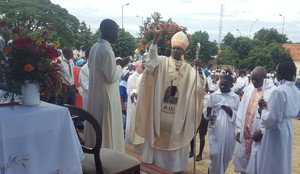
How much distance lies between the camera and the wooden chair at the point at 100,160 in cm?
287

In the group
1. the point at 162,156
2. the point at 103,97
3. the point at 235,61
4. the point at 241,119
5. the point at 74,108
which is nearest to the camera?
the point at 74,108

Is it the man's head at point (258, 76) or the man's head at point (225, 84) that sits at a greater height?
the man's head at point (258, 76)

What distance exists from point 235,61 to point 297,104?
123 ft

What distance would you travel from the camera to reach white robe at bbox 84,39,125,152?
415 cm

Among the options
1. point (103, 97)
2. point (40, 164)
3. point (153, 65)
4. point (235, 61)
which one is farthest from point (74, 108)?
point (235, 61)

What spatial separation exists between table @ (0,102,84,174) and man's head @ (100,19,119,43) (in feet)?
6.08

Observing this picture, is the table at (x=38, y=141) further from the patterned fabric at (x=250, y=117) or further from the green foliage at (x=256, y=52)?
the green foliage at (x=256, y=52)

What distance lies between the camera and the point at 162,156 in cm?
498

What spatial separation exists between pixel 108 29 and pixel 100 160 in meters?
2.03

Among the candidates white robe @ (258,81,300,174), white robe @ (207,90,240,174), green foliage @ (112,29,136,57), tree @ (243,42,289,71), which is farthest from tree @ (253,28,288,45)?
white robe @ (258,81,300,174)

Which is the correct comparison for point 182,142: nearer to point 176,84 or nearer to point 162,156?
point 162,156

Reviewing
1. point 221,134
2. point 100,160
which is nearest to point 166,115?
point 221,134

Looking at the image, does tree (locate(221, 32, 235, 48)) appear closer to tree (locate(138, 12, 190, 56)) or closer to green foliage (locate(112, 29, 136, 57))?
green foliage (locate(112, 29, 136, 57))

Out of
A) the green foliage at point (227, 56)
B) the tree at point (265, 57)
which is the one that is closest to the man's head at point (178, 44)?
the tree at point (265, 57)
